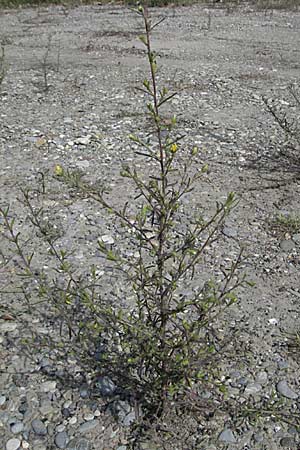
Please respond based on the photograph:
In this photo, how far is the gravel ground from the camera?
87.7 inches

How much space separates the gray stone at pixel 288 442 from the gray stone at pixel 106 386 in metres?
0.72

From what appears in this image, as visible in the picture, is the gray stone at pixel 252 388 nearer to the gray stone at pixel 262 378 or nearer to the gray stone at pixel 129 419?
the gray stone at pixel 262 378

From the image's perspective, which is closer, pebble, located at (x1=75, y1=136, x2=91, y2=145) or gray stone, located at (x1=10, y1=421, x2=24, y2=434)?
gray stone, located at (x1=10, y1=421, x2=24, y2=434)

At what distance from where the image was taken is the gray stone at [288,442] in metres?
2.12

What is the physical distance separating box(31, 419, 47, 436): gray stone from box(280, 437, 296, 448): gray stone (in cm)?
94

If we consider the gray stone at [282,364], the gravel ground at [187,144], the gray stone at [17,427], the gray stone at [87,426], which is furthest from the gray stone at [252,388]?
the gray stone at [17,427]

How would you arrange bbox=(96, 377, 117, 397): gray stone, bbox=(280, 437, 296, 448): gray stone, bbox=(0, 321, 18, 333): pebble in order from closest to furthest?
bbox=(280, 437, 296, 448): gray stone, bbox=(96, 377, 117, 397): gray stone, bbox=(0, 321, 18, 333): pebble

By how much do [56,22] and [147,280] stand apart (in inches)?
410

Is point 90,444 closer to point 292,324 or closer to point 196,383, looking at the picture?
Result: point 196,383

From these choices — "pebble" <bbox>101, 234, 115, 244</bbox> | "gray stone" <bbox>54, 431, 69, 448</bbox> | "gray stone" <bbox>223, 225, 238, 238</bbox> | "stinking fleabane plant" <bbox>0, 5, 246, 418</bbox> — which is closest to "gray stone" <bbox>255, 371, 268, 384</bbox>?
"stinking fleabane plant" <bbox>0, 5, 246, 418</bbox>

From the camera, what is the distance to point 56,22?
1113cm

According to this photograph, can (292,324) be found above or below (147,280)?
below

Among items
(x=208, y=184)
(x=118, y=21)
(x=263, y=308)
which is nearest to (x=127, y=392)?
(x=263, y=308)

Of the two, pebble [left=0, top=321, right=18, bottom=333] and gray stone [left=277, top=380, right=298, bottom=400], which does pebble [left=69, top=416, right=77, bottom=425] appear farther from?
gray stone [left=277, top=380, right=298, bottom=400]
